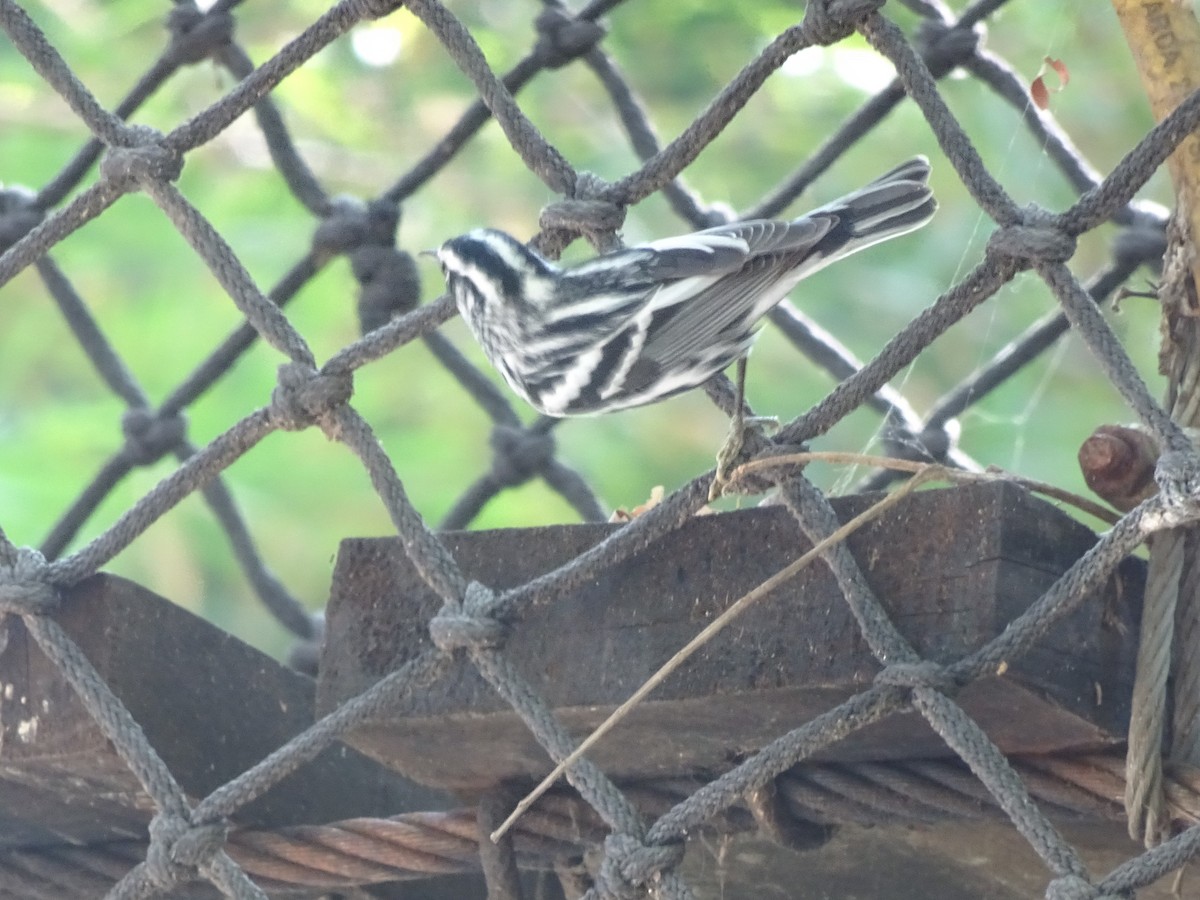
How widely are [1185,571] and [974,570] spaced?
0.58 ft

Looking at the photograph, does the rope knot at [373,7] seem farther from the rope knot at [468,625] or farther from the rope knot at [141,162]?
the rope knot at [468,625]

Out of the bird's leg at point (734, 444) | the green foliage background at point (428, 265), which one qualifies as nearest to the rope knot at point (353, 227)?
the bird's leg at point (734, 444)

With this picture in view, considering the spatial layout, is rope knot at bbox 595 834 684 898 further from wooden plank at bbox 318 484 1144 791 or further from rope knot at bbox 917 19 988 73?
rope knot at bbox 917 19 988 73

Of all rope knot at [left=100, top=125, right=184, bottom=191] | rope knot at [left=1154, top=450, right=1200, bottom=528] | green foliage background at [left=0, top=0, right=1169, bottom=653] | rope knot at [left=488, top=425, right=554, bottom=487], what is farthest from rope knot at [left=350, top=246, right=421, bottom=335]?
green foliage background at [left=0, top=0, right=1169, bottom=653]

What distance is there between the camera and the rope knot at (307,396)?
5.34ft

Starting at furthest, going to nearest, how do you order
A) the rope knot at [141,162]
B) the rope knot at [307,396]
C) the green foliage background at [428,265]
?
1. the green foliage background at [428,265]
2. the rope knot at [141,162]
3. the rope knot at [307,396]

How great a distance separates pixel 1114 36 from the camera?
429 cm

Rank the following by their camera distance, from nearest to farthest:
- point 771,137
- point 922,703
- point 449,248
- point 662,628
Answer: point 922,703
point 662,628
point 449,248
point 771,137

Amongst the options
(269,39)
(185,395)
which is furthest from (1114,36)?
(185,395)

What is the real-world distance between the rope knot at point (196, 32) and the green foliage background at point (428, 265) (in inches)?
65.3

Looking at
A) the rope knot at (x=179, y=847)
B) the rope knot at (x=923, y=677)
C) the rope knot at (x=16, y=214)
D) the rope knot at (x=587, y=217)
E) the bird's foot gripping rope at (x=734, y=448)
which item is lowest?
the rope knot at (x=923, y=677)

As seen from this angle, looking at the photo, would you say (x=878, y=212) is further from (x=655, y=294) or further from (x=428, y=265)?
(x=428, y=265)

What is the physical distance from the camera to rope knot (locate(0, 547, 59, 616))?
166 centimetres

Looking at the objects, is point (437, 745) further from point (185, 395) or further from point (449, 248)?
point (185, 395)
